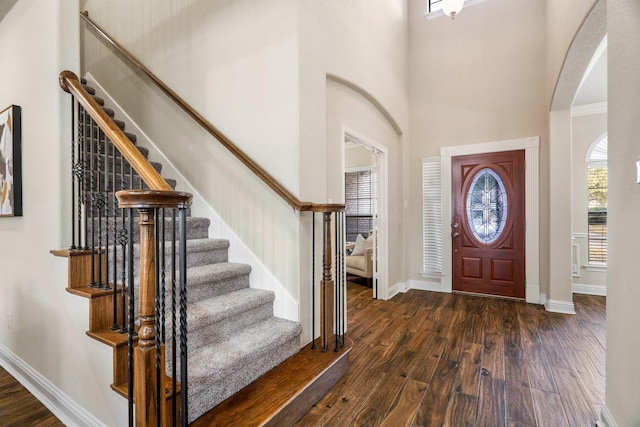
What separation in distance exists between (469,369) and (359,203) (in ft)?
16.1

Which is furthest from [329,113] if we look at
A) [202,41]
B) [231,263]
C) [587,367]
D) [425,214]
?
[587,367]

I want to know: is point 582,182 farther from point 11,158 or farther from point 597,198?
point 11,158

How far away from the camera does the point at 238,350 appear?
1941 millimetres

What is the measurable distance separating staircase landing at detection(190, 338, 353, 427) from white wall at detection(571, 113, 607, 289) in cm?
453

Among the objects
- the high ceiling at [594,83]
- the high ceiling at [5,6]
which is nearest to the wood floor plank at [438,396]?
the high ceiling at [594,83]

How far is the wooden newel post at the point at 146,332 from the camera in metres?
1.16

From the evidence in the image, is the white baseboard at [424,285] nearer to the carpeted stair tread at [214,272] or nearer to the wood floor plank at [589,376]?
the wood floor plank at [589,376]

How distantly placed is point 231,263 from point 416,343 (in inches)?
74.0

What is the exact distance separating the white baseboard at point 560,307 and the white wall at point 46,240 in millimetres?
4531

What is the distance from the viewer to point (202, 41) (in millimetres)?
2982

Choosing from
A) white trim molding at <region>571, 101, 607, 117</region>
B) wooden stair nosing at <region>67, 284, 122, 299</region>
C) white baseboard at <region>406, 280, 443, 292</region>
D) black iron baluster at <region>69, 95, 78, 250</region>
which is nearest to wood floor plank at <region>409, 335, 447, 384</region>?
white baseboard at <region>406, 280, 443, 292</region>

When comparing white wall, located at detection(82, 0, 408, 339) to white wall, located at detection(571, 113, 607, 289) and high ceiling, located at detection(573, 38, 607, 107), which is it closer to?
high ceiling, located at detection(573, 38, 607, 107)

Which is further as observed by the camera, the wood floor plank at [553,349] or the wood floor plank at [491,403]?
the wood floor plank at [553,349]

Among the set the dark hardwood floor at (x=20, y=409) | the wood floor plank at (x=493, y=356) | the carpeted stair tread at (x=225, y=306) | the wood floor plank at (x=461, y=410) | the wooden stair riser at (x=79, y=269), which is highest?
the wooden stair riser at (x=79, y=269)
